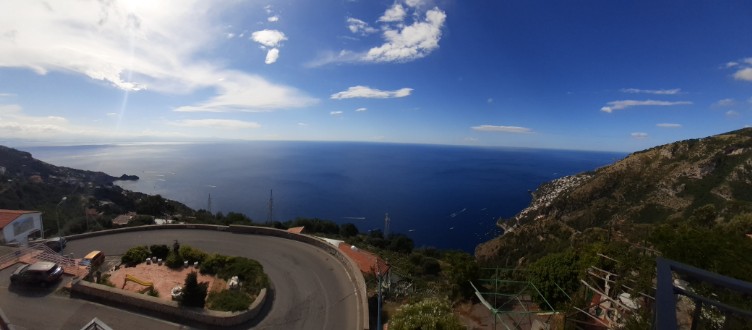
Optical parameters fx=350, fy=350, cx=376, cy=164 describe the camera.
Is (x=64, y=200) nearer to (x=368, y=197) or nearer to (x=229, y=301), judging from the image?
(x=229, y=301)

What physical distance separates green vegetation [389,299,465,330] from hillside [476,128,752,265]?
146 feet

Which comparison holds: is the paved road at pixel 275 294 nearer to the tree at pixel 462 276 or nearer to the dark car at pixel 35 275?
the dark car at pixel 35 275

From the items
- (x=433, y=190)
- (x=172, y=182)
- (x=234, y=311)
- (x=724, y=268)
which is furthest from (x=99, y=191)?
(x=433, y=190)

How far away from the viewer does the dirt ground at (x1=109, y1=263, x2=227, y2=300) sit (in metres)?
13.8

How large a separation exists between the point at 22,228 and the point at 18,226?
422mm

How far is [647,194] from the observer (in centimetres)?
6625

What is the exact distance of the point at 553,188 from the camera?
121125 millimetres

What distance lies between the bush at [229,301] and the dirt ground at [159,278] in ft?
2.84

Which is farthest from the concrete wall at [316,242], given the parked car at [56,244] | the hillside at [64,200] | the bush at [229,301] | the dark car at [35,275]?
the hillside at [64,200]

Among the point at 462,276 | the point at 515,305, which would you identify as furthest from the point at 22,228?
the point at 515,305

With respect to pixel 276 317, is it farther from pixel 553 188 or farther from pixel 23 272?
pixel 553 188

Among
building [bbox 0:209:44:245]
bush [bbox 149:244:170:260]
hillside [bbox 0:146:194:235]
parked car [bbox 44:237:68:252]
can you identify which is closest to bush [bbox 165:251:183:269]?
bush [bbox 149:244:170:260]

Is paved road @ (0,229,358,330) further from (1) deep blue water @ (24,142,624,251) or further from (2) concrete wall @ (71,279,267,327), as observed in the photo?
(1) deep blue water @ (24,142,624,251)

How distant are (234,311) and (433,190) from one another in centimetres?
12553
